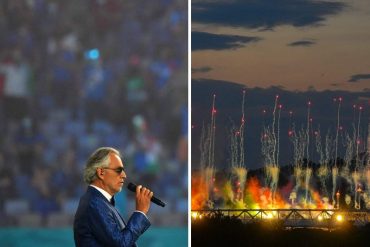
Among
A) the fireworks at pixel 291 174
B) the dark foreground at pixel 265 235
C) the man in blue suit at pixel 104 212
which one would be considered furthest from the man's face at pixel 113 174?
the fireworks at pixel 291 174

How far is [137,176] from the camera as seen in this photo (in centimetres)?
391

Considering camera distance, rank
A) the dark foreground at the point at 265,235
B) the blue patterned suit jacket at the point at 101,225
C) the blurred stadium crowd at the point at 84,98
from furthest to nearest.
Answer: the dark foreground at the point at 265,235
the blurred stadium crowd at the point at 84,98
the blue patterned suit jacket at the point at 101,225

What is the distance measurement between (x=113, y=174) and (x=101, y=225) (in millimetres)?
140

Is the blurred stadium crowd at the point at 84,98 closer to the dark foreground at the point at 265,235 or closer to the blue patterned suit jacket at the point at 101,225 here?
the blue patterned suit jacket at the point at 101,225

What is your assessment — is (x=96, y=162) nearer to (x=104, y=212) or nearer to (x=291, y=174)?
(x=104, y=212)

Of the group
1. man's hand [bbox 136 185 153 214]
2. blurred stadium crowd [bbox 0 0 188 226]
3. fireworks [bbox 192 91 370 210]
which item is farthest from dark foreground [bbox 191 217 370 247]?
man's hand [bbox 136 185 153 214]

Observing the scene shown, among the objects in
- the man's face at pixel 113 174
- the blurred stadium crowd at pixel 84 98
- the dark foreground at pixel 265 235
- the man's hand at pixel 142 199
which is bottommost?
the man's hand at pixel 142 199

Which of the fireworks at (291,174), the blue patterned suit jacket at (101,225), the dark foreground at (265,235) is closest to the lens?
the blue patterned suit jacket at (101,225)

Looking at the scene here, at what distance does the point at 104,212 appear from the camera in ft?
7.04

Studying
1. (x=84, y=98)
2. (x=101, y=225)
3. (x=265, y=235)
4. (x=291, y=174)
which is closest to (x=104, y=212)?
(x=101, y=225)

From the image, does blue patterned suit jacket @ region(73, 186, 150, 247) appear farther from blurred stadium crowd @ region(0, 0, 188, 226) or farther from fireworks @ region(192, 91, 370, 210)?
fireworks @ region(192, 91, 370, 210)

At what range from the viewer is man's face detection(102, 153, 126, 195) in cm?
216

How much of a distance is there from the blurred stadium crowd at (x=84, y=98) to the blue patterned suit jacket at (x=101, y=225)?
170cm

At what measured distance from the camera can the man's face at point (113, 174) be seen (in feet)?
7.07
